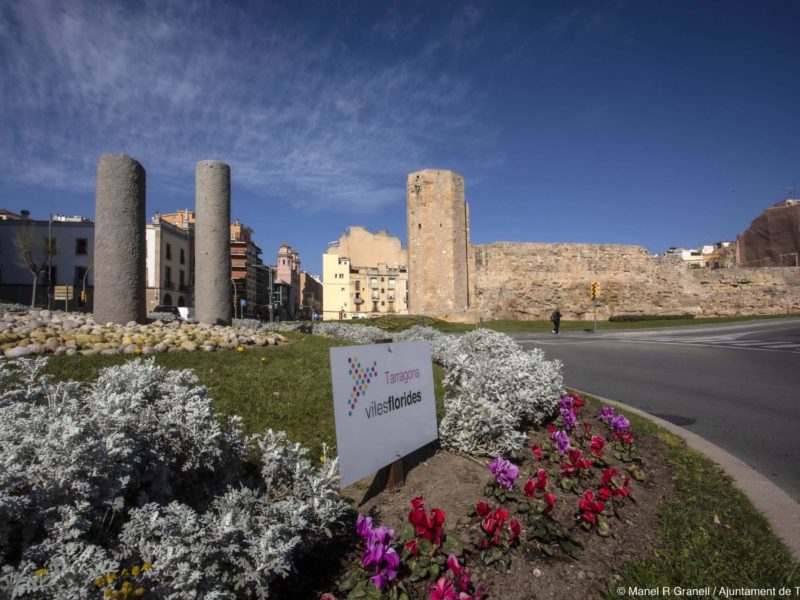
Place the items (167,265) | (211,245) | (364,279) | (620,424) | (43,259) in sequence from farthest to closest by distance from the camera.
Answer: (364,279) → (167,265) → (43,259) → (211,245) → (620,424)

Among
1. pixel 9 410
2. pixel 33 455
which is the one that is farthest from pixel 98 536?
pixel 9 410

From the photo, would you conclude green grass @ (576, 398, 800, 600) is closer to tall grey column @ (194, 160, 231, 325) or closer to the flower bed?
the flower bed

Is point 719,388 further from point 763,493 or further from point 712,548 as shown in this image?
point 712,548

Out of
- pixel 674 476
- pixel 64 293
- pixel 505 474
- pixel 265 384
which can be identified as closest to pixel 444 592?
pixel 505 474

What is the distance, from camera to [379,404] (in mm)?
3277

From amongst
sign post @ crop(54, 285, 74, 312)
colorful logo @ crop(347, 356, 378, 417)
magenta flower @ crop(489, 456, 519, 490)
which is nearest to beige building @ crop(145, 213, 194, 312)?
sign post @ crop(54, 285, 74, 312)

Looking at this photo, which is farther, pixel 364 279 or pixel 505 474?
pixel 364 279

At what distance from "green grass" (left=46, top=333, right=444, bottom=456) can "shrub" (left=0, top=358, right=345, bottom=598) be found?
1405 mm

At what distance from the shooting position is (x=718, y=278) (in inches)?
1511

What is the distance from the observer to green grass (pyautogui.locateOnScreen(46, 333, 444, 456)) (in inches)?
178

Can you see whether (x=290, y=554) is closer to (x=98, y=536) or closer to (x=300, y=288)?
(x=98, y=536)

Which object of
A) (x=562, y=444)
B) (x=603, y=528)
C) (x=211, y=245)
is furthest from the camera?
(x=211, y=245)

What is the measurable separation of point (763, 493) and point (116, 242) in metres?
11.5

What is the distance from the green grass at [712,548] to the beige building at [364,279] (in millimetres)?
73167
